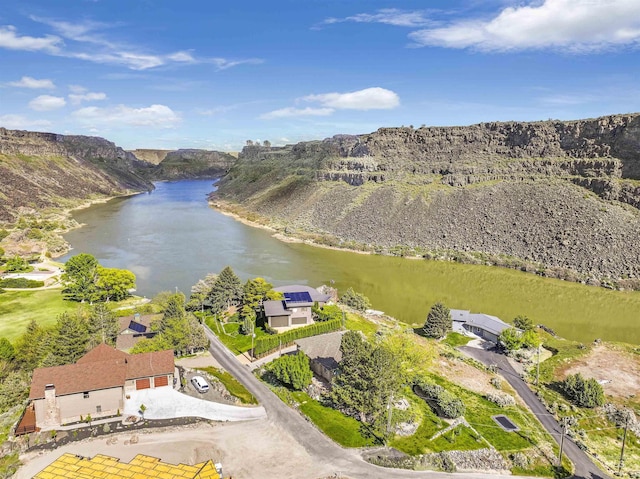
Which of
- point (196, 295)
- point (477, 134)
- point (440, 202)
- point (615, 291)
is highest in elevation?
point (477, 134)


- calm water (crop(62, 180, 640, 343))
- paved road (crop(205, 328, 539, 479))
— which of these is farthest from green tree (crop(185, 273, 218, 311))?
paved road (crop(205, 328, 539, 479))

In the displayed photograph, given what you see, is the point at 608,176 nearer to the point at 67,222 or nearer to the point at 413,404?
the point at 413,404

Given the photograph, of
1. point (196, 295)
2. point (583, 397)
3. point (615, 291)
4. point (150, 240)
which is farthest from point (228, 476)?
point (150, 240)

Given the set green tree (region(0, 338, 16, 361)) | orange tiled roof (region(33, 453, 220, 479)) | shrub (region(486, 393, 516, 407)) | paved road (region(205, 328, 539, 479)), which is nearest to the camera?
orange tiled roof (region(33, 453, 220, 479))

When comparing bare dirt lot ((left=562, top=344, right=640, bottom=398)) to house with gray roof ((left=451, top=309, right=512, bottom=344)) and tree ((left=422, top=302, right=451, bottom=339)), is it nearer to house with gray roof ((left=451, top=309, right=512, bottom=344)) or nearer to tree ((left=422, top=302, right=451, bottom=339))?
house with gray roof ((left=451, top=309, right=512, bottom=344))

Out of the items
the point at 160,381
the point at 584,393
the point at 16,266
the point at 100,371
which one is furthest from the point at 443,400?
the point at 16,266

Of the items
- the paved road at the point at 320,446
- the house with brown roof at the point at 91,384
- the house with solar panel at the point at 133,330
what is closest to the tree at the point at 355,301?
the house with solar panel at the point at 133,330
